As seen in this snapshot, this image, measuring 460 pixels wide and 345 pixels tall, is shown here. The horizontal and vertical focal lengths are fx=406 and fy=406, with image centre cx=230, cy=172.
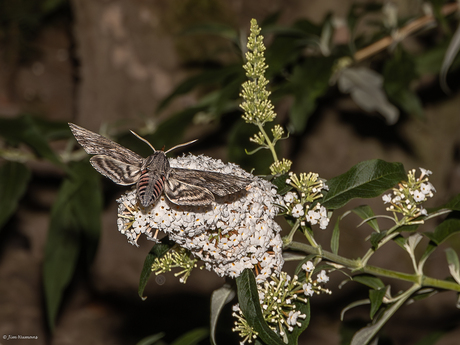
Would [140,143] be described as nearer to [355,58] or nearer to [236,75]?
[236,75]

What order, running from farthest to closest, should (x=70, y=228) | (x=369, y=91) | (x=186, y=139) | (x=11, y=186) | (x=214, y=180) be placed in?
1. (x=186, y=139)
2. (x=369, y=91)
3. (x=70, y=228)
4. (x=11, y=186)
5. (x=214, y=180)

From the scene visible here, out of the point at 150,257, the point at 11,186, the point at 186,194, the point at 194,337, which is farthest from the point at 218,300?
the point at 11,186

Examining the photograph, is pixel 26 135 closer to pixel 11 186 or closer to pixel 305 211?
pixel 11 186

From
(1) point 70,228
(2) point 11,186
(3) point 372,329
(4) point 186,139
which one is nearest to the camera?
(3) point 372,329

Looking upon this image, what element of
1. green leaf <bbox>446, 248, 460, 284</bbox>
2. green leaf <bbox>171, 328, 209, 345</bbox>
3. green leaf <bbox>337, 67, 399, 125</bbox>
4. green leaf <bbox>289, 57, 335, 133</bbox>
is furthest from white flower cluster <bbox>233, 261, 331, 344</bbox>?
green leaf <bbox>337, 67, 399, 125</bbox>

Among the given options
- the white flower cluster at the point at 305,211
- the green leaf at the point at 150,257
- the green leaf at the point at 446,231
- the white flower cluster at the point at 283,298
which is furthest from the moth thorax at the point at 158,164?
the green leaf at the point at 446,231

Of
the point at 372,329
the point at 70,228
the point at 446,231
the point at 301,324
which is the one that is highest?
the point at 70,228

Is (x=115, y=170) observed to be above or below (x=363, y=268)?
above

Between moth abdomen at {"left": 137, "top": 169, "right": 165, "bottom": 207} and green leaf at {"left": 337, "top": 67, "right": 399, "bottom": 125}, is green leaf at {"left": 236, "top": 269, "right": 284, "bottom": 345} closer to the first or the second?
moth abdomen at {"left": 137, "top": 169, "right": 165, "bottom": 207}

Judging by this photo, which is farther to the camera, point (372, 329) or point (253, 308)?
point (372, 329)
